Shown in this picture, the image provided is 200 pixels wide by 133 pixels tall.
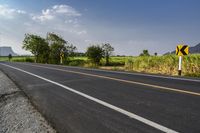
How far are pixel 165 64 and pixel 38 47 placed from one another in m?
43.1

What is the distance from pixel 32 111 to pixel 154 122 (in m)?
2.91

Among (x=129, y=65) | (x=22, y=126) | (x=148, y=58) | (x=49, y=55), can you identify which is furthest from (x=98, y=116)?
(x=49, y=55)

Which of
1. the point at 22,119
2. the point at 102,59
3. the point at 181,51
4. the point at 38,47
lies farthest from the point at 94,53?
the point at 22,119

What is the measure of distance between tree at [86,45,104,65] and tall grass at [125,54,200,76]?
72.6 ft

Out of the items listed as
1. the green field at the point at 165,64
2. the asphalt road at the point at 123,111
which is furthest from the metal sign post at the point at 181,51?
the asphalt road at the point at 123,111

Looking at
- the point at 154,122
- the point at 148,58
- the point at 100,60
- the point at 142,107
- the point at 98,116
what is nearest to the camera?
the point at 154,122

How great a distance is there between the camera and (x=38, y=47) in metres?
54.7

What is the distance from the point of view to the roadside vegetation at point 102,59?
14.9m

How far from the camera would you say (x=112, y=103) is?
17.3ft

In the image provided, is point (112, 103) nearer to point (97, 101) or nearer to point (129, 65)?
point (97, 101)

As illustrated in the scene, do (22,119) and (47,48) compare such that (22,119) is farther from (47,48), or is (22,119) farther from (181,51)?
(47,48)

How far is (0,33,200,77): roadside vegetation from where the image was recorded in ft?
48.8

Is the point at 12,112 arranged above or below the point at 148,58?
below

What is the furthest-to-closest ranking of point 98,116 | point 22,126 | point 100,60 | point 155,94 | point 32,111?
point 100,60, point 155,94, point 32,111, point 98,116, point 22,126
